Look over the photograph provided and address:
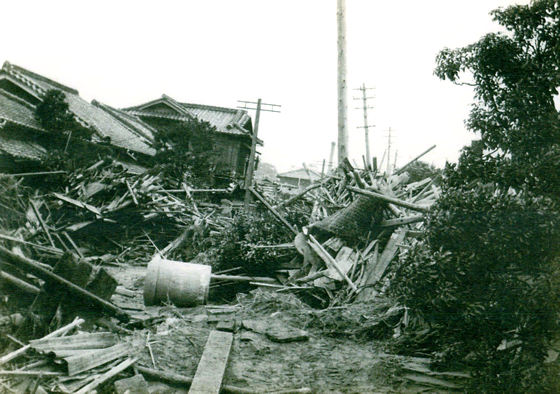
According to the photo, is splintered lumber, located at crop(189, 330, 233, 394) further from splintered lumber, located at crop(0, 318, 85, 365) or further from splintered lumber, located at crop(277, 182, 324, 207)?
splintered lumber, located at crop(277, 182, 324, 207)

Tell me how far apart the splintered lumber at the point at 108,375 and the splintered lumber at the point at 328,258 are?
4.73 meters

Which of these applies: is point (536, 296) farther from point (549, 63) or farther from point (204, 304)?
point (204, 304)

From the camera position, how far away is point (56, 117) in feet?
50.3

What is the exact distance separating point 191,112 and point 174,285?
23639mm

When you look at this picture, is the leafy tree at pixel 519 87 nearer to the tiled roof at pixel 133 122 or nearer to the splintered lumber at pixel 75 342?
the splintered lumber at pixel 75 342

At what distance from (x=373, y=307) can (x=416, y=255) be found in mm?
3469

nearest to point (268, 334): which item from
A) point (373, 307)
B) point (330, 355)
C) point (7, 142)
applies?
point (330, 355)

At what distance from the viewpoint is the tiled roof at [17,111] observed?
14273 mm

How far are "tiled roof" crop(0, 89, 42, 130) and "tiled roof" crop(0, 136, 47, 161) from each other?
0.67m

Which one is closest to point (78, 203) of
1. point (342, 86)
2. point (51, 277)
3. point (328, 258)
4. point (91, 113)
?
point (51, 277)

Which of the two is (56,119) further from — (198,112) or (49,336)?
(198,112)

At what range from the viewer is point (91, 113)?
2297cm

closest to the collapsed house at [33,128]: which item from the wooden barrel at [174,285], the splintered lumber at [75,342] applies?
the wooden barrel at [174,285]

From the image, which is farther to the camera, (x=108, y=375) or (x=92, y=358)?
(x=92, y=358)
